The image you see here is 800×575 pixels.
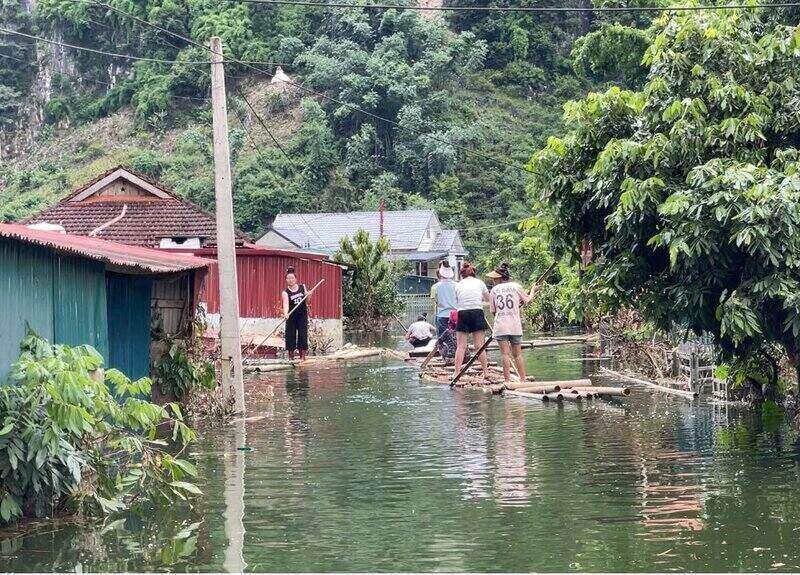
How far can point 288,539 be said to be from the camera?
7.73m

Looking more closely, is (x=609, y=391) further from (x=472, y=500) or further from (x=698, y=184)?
(x=472, y=500)

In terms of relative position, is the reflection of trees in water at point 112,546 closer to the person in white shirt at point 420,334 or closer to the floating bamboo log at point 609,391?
the floating bamboo log at point 609,391

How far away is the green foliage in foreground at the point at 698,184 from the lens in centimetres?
1100

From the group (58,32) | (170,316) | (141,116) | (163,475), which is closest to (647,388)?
(170,316)

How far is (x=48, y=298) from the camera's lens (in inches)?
388

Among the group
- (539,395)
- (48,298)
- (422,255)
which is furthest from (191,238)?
(422,255)

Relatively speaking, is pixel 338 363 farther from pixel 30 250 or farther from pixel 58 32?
pixel 58 32

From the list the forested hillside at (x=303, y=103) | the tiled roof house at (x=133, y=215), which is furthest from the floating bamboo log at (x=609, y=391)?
the forested hillside at (x=303, y=103)

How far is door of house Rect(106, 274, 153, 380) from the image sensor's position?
513 inches

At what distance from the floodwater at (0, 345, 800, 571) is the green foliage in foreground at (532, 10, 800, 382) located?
142cm

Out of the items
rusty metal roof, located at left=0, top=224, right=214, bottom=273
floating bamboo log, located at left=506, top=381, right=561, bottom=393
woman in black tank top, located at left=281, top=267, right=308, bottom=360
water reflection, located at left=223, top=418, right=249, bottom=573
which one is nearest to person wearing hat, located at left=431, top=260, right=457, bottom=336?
woman in black tank top, located at left=281, top=267, right=308, bottom=360

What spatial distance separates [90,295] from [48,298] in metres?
1.37

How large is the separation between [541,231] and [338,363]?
1072 centimetres

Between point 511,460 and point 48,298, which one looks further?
point 511,460
